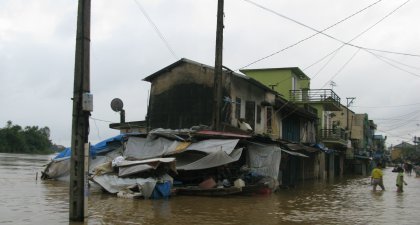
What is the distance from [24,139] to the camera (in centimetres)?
10331

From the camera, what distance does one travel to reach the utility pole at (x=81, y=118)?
32.8 ft

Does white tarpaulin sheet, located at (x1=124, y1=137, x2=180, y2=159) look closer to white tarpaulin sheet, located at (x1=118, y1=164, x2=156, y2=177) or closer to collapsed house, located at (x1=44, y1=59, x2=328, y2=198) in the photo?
collapsed house, located at (x1=44, y1=59, x2=328, y2=198)

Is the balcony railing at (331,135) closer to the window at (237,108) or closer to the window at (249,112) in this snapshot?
the window at (249,112)

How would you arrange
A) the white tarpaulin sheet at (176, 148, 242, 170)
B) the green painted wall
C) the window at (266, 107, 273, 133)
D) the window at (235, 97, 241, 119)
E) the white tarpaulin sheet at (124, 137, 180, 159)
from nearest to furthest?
1. the white tarpaulin sheet at (176, 148, 242, 170)
2. the white tarpaulin sheet at (124, 137, 180, 159)
3. the window at (235, 97, 241, 119)
4. the window at (266, 107, 273, 133)
5. the green painted wall

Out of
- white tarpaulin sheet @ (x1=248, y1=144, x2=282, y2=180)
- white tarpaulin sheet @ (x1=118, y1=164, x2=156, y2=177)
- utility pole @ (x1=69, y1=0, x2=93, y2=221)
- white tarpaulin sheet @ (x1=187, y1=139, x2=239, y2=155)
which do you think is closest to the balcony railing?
white tarpaulin sheet @ (x1=248, y1=144, x2=282, y2=180)

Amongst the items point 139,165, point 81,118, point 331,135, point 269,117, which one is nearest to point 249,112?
point 269,117

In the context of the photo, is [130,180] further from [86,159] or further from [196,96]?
[196,96]

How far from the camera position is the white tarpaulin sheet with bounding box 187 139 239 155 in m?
18.4

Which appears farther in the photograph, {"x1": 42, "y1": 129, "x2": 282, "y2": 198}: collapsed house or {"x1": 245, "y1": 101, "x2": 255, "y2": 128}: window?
{"x1": 245, "y1": 101, "x2": 255, "y2": 128}: window

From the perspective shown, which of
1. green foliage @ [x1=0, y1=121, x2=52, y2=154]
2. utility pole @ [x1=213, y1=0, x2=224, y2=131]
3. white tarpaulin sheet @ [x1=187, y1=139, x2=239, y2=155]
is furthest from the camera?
green foliage @ [x1=0, y1=121, x2=52, y2=154]

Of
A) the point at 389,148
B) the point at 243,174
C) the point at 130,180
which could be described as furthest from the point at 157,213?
the point at 389,148

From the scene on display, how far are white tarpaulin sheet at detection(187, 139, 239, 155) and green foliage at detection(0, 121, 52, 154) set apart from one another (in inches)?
3517

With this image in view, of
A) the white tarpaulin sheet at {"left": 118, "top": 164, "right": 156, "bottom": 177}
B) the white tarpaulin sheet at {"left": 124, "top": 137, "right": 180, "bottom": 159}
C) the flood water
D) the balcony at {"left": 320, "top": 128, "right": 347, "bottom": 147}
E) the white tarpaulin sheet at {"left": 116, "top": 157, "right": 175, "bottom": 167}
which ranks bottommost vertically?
the flood water

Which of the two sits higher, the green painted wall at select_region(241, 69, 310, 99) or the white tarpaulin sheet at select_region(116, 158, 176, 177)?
the green painted wall at select_region(241, 69, 310, 99)
